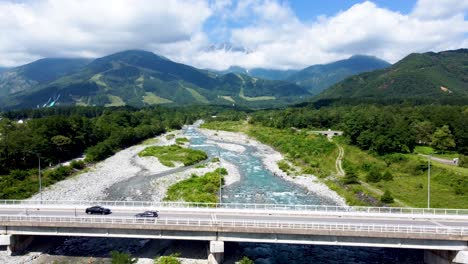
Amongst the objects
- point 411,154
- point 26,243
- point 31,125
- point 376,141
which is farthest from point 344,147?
point 31,125

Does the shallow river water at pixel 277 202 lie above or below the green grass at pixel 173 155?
below

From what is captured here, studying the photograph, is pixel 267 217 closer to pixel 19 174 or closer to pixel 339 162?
pixel 339 162

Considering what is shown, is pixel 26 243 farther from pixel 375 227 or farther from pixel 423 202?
pixel 423 202

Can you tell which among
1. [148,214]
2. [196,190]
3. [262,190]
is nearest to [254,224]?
[148,214]

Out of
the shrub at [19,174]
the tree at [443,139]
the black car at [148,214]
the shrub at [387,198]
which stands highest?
the tree at [443,139]

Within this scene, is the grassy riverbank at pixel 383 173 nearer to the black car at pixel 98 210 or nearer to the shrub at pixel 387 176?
the shrub at pixel 387 176

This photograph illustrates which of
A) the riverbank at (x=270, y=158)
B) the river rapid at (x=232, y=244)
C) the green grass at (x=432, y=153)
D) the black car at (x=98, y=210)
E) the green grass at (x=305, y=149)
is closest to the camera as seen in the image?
the river rapid at (x=232, y=244)

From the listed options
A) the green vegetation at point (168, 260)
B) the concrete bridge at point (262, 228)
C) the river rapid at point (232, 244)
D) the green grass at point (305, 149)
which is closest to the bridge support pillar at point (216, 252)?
the concrete bridge at point (262, 228)
